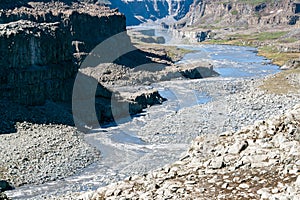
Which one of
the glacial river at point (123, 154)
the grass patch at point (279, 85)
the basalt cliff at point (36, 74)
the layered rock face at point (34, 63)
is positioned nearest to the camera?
the glacial river at point (123, 154)

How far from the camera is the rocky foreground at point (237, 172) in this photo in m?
16.7

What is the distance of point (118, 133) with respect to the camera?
67062mm

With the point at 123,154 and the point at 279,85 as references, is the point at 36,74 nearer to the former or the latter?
the point at 123,154

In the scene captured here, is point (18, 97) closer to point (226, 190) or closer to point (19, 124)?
point (19, 124)

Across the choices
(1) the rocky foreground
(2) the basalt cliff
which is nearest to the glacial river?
(2) the basalt cliff

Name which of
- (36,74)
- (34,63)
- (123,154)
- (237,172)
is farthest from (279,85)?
(237,172)

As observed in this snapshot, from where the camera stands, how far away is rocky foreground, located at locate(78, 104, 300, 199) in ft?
54.8

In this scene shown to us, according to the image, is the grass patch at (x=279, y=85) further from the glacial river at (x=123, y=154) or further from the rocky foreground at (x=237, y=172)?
the rocky foreground at (x=237, y=172)

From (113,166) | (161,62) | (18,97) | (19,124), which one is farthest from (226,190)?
(161,62)

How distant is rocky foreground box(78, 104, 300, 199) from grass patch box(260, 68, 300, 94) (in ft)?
228

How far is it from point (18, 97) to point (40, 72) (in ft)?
18.0

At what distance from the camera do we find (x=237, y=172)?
1823 centimetres

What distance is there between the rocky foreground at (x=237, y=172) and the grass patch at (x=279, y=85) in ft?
228

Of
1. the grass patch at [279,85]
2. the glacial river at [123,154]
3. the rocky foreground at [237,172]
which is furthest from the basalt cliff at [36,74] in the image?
the rocky foreground at [237,172]
